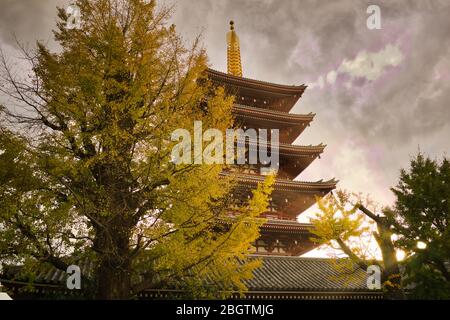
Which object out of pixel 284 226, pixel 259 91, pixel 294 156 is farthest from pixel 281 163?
pixel 284 226

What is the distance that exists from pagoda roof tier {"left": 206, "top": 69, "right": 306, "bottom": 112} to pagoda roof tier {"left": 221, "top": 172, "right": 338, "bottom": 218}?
5.54 meters

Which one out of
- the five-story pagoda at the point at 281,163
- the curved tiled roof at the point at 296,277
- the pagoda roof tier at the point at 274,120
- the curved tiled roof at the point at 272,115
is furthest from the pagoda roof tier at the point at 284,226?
the curved tiled roof at the point at 272,115

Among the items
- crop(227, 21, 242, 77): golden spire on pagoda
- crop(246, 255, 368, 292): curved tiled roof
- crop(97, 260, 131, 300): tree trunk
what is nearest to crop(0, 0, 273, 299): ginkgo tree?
crop(97, 260, 131, 300): tree trunk

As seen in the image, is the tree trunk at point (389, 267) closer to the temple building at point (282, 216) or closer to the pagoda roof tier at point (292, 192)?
the temple building at point (282, 216)

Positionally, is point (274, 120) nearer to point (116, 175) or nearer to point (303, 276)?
point (303, 276)

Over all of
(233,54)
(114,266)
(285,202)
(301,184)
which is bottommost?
(114,266)

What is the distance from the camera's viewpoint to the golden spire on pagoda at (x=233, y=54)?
23.1m

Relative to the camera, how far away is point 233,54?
930 inches

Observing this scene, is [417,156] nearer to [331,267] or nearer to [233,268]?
[331,267]

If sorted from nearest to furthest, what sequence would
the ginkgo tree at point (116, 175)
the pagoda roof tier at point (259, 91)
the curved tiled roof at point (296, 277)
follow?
1. the ginkgo tree at point (116, 175)
2. the curved tiled roof at point (296, 277)
3. the pagoda roof tier at point (259, 91)

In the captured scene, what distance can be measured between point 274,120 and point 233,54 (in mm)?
7060

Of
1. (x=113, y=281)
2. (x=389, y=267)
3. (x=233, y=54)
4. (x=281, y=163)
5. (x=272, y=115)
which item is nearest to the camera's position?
(x=113, y=281)

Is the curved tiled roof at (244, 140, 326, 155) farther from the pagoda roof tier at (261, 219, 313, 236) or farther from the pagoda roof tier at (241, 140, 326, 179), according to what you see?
the pagoda roof tier at (261, 219, 313, 236)

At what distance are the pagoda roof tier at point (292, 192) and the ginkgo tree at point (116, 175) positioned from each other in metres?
9.85
